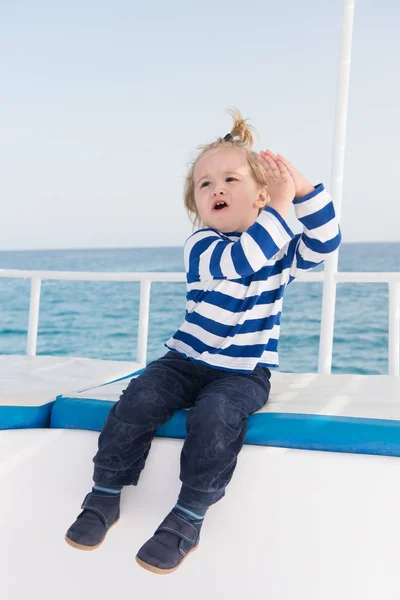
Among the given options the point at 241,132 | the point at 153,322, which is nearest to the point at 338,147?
the point at 241,132

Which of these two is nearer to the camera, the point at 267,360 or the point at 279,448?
the point at 279,448

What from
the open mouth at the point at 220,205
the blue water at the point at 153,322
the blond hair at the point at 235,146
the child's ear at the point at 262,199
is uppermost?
the blond hair at the point at 235,146

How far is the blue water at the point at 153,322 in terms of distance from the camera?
1419cm

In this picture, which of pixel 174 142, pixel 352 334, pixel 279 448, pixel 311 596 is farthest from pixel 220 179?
pixel 174 142

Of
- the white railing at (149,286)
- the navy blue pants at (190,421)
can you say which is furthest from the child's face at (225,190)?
the white railing at (149,286)

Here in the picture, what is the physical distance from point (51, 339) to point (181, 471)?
14695mm

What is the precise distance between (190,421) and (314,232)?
0.55 m

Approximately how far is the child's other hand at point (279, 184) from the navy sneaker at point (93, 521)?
2.31 ft

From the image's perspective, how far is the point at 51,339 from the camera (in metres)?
15.6

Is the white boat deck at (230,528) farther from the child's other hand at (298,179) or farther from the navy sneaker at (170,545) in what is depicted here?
the child's other hand at (298,179)

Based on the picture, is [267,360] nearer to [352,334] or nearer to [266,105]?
[352,334]

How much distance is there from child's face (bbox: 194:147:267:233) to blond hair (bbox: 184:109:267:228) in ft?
0.08

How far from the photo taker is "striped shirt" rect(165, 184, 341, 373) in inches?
59.6

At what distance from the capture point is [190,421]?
1.31 meters
